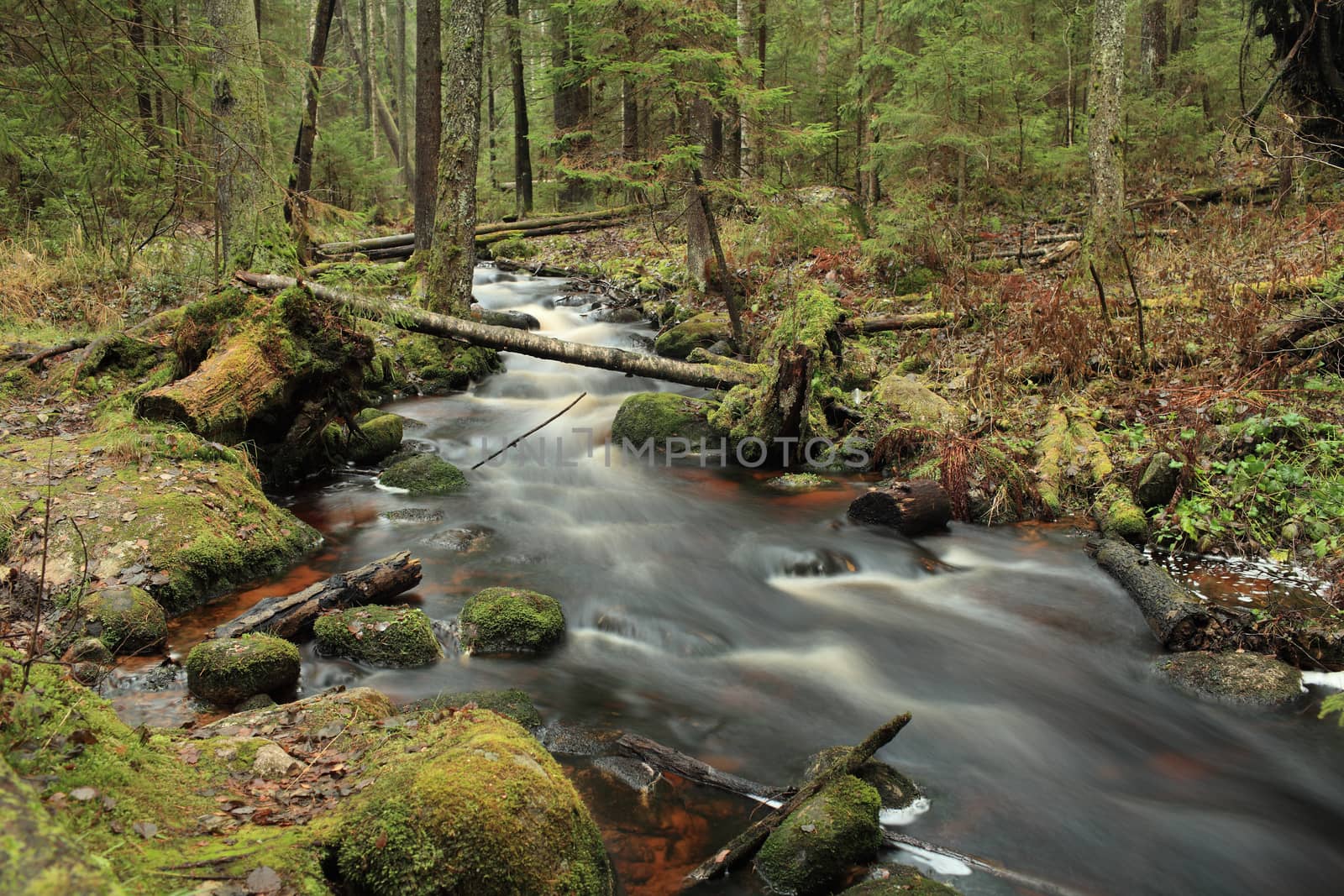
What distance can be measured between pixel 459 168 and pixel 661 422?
15.9 feet

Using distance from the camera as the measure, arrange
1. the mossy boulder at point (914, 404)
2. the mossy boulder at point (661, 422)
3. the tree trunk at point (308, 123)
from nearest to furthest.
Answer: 1. the mossy boulder at point (914, 404)
2. the tree trunk at point (308, 123)
3. the mossy boulder at point (661, 422)

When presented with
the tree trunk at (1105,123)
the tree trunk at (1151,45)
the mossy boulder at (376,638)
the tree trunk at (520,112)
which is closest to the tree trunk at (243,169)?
the mossy boulder at (376,638)

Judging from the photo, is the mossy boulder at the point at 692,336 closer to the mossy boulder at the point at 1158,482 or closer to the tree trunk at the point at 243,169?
the tree trunk at the point at 243,169

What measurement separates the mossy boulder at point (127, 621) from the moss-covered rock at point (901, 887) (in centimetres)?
407

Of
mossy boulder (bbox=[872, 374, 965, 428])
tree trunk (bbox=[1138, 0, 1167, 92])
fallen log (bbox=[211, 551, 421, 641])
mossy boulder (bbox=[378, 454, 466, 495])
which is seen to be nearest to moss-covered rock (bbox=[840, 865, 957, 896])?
fallen log (bbox=[211, 551, 421, 641])

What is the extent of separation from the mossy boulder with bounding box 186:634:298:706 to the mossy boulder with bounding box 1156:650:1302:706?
564 centimetres

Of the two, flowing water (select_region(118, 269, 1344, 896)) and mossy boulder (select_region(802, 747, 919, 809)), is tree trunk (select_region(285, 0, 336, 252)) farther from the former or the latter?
mossy boulder (select_region(802, 747, 919, 809))

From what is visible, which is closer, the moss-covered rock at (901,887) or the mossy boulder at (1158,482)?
the moss-covered rock at (901,887)

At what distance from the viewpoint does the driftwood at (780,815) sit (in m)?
3.65

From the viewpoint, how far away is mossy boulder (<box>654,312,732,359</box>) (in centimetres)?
1345

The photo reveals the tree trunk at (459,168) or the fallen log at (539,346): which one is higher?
the tree trunk at (459,168)

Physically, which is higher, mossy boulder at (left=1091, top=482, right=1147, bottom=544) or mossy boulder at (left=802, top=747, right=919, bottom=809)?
mossy boulder at (left=1091, top=482, right=1147, bottom=544)

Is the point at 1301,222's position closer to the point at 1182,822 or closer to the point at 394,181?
the point at 1182,822

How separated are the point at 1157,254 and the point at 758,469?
723cm
